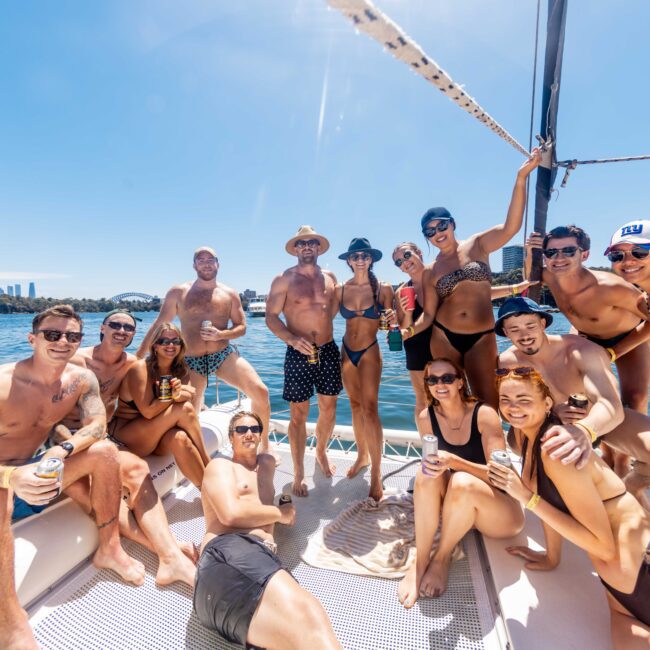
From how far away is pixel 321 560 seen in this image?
7.33 feet

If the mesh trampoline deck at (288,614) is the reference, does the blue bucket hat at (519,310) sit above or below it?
above

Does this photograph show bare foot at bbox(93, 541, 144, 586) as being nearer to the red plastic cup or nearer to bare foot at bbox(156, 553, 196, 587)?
bare foot at bbox(156, 553, 196, 587)

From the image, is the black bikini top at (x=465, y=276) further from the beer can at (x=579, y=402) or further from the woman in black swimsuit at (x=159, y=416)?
the woman in black swimsuit at (x=159, y=416)

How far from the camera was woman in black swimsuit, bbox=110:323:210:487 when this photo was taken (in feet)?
8.96

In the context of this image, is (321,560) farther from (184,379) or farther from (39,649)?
(184,379)

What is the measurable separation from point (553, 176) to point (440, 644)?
4700 mm

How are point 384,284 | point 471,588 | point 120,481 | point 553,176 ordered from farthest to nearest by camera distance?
1. point 553,176
2. point 384,284
3. point 120,481
4. point 471,588

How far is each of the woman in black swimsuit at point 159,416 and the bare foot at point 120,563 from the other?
2.24 ft

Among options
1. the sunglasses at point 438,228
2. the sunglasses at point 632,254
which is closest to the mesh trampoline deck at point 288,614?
the sunglasses at point 632,254

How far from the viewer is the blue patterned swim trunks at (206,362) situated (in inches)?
150

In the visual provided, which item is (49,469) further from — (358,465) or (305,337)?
(358,465)

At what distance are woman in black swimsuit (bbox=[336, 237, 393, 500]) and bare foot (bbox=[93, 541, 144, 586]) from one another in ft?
6.22

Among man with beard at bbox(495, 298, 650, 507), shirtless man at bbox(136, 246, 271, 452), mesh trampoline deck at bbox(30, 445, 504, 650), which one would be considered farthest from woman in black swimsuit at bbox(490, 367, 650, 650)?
shirtless man at bbox(136, 246, 271, 452)

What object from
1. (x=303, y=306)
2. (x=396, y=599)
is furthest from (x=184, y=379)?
(x=396, y=599)
